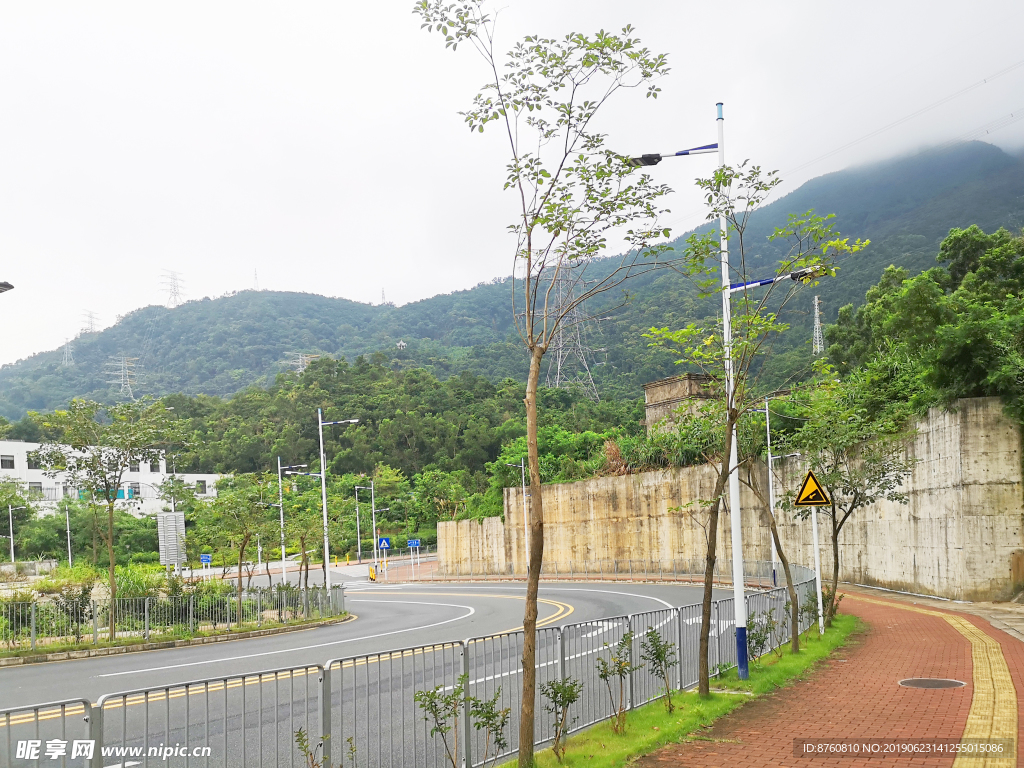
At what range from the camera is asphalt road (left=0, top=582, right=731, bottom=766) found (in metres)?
7.40

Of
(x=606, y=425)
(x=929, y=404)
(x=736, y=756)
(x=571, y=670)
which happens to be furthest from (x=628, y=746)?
(x=606, y=425)

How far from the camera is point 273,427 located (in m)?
102

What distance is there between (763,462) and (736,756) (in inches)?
1215

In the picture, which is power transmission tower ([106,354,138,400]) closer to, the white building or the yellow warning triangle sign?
the white building

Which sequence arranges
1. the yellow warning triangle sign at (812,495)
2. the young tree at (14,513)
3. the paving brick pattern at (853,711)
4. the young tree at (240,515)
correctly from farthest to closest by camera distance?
the young tree at (14,513), the young tree at (240,515), the yellow warning triangle sign at (812,495), the paving brick pattern at (853,711)

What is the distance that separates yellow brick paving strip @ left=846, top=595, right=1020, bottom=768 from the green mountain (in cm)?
3640

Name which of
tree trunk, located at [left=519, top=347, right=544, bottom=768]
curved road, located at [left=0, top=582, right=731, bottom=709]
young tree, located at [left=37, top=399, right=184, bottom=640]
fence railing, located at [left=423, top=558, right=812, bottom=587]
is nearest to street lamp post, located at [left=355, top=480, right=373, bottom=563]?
fence railing, located at [left=423, top=558, right=812, bottom=587]

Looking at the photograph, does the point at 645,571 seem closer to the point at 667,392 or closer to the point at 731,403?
the point at 667,392

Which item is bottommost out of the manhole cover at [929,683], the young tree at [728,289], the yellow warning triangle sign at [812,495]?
the manhole cover at [929,683]

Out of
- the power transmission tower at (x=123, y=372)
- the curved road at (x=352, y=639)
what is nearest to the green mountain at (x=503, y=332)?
the power transmission tower at (x=123, y=372)

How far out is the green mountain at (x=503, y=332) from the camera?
77438 millimetres

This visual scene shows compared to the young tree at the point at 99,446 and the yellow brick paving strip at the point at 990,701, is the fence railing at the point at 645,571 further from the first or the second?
the young tree at the point at 99,446

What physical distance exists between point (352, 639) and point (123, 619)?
6335 millimetres

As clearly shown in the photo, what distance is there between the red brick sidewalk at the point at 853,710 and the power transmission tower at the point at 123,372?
15985cm
